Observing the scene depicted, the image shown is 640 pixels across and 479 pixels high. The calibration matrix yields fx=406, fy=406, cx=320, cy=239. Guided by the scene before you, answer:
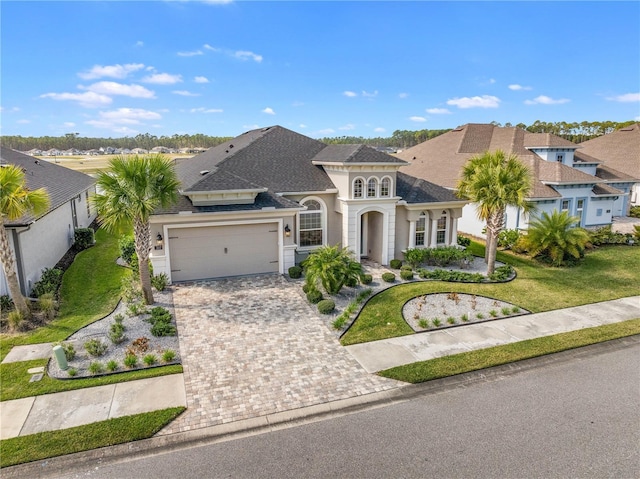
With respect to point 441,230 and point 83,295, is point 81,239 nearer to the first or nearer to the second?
point 83,295

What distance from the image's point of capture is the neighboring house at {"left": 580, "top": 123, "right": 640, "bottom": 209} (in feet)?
104

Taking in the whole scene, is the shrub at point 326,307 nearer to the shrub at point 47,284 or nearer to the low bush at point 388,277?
the low bush at point 388,277

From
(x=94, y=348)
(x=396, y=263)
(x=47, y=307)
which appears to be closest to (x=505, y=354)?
(x=396, y=263)

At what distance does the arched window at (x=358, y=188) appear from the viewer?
60.6ft

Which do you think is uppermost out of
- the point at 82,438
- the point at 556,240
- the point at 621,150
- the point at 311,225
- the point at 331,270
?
the point at 621,150

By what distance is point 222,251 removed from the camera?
1686cm

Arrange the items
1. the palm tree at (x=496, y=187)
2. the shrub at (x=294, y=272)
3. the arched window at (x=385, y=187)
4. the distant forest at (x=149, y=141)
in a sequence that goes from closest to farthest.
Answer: the palm tree at (x=496, y=187), the shrub at (x=294, y=272), the arched window at (x=385, y=187), the distant forest at (x=149, y=141)

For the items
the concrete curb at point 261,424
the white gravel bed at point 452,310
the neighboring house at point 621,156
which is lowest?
the concrete curb at point 261,424

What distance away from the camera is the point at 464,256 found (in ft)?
63.6

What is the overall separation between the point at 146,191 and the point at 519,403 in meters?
12.0

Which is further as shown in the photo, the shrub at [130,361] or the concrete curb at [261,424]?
the shrub at [130,361]

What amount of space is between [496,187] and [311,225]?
8338mm

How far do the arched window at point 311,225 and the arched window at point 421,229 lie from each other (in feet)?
16.1

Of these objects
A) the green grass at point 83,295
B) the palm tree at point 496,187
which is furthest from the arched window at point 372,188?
the green grass at point 83,295
